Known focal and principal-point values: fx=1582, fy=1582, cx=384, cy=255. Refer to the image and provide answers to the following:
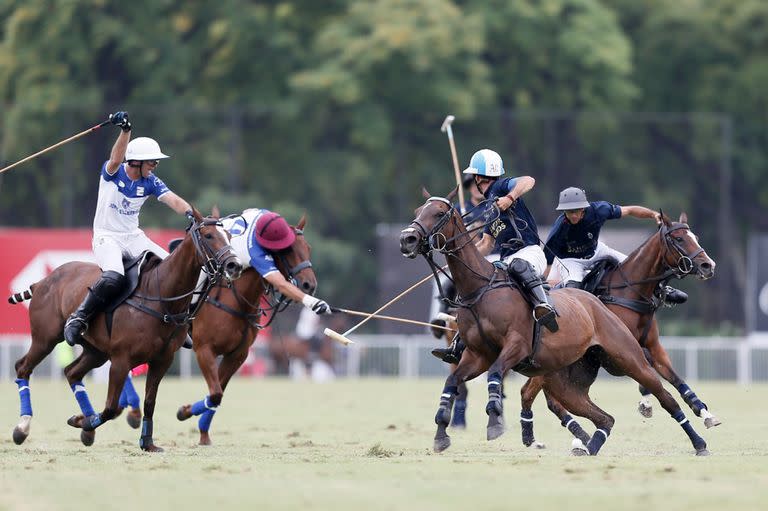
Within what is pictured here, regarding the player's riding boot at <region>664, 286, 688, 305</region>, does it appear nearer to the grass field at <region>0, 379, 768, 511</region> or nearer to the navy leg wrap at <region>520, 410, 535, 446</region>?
the grass field at <region>0, 379, 768, 511</region>

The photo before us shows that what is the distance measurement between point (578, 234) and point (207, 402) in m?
3.46

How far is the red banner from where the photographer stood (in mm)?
26812

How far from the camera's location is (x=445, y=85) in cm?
3145

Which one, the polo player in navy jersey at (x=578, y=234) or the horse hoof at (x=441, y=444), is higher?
the polo player in navy jersey at (x=578, y=234)

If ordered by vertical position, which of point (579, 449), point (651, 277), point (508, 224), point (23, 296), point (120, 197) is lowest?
point (579, 449)

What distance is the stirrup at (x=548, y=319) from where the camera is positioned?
11664mm

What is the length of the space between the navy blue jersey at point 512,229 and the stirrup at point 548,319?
2.82 feet

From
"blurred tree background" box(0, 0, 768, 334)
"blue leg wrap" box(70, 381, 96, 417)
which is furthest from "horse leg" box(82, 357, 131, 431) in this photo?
"blurred tree background" box(0, 0, 768, 334)

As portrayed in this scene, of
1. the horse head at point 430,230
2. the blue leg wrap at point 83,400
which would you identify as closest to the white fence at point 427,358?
the blue leg wrap at point 83,400

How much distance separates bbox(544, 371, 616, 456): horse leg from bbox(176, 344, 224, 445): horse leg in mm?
2742

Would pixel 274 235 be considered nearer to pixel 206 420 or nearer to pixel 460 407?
pixel 206 420

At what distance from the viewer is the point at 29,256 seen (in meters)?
27.1

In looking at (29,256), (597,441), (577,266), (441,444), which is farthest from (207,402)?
(29,256)

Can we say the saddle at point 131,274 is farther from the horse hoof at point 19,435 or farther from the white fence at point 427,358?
the white fence at point 427,358
